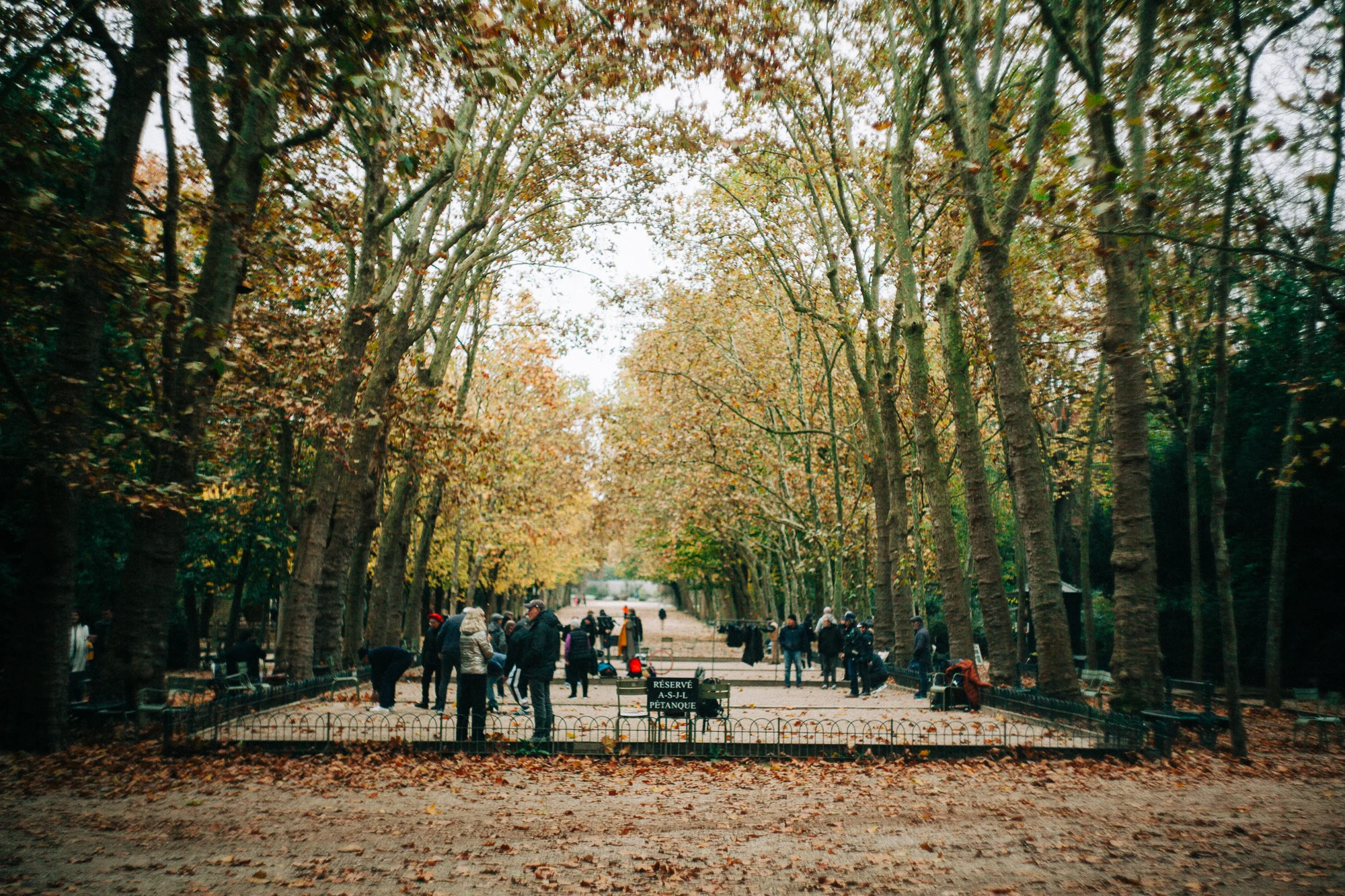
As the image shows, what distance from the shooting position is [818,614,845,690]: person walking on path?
889 inches

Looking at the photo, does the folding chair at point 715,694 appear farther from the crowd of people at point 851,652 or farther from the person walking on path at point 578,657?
the crowd of people at point 851,652

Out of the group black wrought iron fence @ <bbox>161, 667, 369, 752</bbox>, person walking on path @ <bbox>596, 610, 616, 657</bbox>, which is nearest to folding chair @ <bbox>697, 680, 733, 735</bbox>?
black wrought iron fence @ <bbox>161, 667, 369, 752</bbox>

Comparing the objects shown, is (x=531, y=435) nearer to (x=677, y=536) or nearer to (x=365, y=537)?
(x=677, y=536)

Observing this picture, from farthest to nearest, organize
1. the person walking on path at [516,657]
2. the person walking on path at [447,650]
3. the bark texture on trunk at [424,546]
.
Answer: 1. the bark texture on trunk at [424,546]
2. the person walking on path at [516,657]
3. the person walking on path at [447,650]

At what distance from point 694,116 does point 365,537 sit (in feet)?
40.9

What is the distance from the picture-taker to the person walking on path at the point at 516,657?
532 inches

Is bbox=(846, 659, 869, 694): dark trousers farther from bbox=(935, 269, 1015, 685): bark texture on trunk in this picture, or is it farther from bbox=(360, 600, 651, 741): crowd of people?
bbox=(360, 600, 651, 741): crowd of people

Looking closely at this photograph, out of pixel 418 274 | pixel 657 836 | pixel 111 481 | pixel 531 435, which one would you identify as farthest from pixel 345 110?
pixel 531 435

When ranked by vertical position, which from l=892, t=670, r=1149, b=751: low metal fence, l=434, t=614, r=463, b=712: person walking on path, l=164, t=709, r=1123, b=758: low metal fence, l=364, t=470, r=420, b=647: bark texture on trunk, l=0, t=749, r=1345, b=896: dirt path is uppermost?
l=364, t=470, r=420, b=647: bark texture on trunk

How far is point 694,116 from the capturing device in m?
19.4

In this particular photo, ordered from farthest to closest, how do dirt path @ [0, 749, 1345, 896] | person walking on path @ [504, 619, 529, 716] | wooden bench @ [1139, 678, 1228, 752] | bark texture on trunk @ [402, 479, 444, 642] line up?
bark texture on trunk @ [402, 479, 444, 642] < person walking on path @ [504, 619, 529, 716] < wooden bench @ [1139, 678, 1228, 752] < dirt path @ [0, 749, 1345, 896]

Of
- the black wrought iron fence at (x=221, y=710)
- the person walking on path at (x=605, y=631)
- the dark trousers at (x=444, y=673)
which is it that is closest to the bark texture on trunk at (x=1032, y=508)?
the dark trousers at (x=444, y=673)

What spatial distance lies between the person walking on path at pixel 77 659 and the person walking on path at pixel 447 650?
17.9ft

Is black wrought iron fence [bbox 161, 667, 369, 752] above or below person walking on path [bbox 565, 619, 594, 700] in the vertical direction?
below
